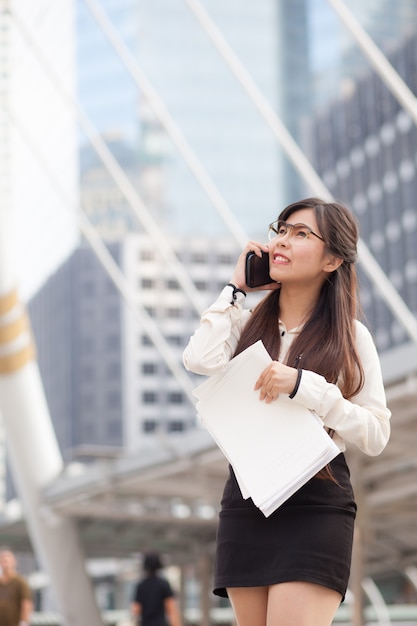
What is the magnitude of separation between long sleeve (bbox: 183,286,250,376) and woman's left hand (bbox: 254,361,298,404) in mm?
145

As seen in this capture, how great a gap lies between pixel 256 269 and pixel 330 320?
0.77 ft

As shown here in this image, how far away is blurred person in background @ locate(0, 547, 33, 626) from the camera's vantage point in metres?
10.9

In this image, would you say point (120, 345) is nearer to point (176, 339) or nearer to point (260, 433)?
point (176, 339)

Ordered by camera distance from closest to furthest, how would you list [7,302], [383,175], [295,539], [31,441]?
1. [295,539]
2. [7,302]
3. [31,441]
4. [383,175]

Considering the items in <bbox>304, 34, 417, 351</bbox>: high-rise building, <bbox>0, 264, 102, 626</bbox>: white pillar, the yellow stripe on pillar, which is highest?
the yellow stripe on pillar

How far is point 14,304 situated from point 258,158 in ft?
441

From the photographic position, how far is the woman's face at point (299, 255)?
300 cm

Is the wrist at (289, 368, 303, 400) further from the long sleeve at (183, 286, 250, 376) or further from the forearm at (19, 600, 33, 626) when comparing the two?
the forearm at (19, 600, 33, 626)

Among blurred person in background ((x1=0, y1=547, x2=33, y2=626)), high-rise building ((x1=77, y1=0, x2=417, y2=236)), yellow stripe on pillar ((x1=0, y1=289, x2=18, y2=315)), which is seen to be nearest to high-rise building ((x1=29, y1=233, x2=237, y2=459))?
high-rise building ((x1=77, y1=0, x2=417, y2=236))

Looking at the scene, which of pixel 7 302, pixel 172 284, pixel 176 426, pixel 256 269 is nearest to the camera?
pixel 256 269

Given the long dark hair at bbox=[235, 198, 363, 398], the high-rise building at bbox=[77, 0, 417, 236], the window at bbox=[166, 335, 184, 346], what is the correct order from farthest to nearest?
the high-rise building at bbox=[77, 0, 417, 236]
the window at bbox=[166, 335, 184, 346]
the long dark hair at bbox=[235, 198, 363, 398]

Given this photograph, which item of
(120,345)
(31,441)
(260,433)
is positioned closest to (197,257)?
(120,345)

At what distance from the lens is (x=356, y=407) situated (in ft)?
9.27

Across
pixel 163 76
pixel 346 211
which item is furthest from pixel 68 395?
pixel 346 211
